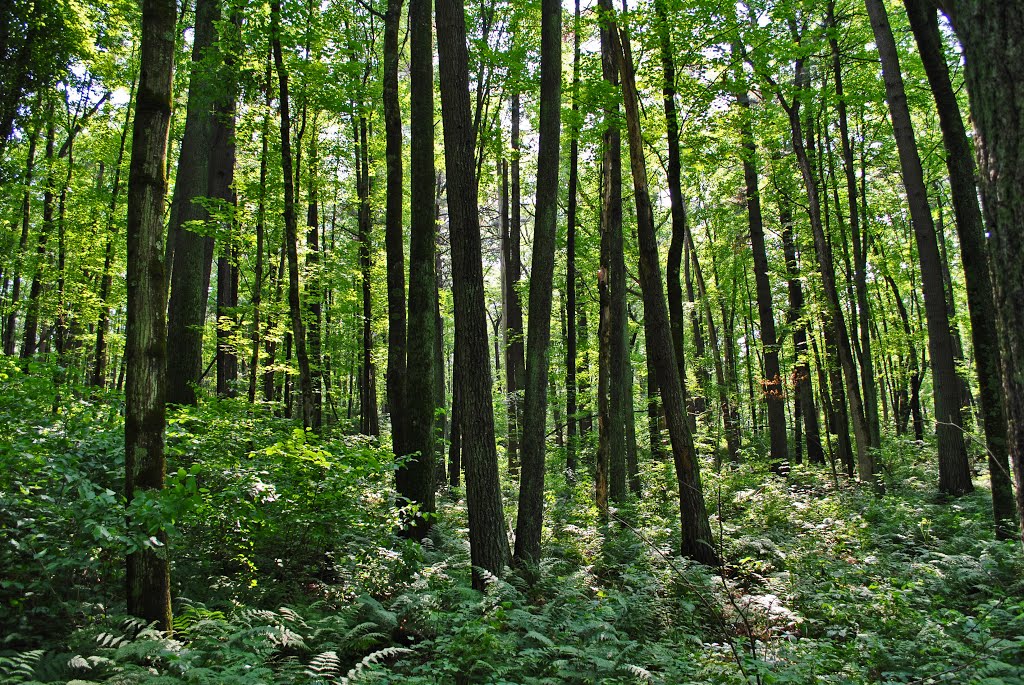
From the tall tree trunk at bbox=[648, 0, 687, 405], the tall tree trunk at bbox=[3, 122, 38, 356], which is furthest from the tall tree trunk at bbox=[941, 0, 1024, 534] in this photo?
the tall tree trunk at bbox=[3, 122, 38, 356]

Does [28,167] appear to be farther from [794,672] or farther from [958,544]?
[958,544]

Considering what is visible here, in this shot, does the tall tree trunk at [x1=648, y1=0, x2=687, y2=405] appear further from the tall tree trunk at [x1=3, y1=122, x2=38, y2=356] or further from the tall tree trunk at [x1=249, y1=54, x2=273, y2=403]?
the tall tree trunk at [x1=3, y1=122, x2=38, y2=356]

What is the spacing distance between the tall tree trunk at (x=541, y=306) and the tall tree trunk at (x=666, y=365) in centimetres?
180

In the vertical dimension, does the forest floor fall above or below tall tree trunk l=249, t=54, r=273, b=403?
below

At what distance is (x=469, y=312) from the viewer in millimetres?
6535

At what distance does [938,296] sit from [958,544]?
5.13m

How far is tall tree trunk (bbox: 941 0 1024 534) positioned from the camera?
2.72 metres

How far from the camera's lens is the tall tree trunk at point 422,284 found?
869cm

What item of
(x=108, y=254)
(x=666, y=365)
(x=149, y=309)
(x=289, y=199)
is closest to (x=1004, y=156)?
(x=149, y=309)

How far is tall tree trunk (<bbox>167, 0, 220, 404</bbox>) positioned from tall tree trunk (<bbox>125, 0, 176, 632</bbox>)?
25.1ft

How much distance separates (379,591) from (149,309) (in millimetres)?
3872

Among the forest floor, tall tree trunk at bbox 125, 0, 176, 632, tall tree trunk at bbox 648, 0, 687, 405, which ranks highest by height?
tall tree trunk at bbox 648, 0, 687, 405

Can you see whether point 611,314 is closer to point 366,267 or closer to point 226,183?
point 366,267

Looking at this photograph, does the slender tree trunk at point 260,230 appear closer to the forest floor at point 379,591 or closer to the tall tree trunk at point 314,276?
the tall tree trunk at point 314,276
